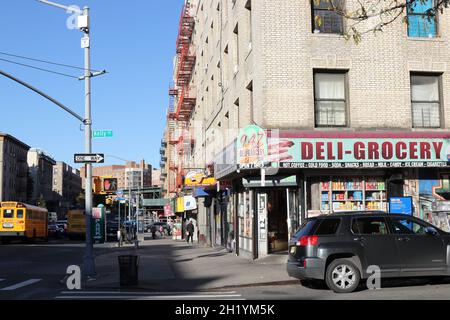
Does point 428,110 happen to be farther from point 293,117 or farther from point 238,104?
point 238,104

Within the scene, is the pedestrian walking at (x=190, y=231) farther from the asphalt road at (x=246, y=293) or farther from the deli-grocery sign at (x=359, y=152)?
the asphalt road at (x=246, y=293)

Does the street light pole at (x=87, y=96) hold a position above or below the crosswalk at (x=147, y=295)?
above

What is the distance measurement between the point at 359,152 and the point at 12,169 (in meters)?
100

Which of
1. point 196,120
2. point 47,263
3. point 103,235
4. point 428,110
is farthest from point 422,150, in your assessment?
point 103,235

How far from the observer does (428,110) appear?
1986 cm

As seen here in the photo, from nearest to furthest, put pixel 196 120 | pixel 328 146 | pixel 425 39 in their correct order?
1. pixel 328 146
2. pixel 425 39
3. pixel 196 120

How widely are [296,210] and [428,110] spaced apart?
6.13 meters

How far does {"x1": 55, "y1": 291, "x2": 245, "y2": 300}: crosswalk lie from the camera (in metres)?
12.0

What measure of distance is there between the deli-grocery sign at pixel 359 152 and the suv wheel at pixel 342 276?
6094 mm

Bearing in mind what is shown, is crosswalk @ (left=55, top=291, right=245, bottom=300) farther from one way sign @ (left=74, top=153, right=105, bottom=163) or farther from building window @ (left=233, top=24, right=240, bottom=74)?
building window @ (left=233, top=24, right=240, bottom=74)

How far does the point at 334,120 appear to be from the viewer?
63.0 ft

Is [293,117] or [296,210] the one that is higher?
[293,117]

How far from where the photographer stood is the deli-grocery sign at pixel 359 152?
17859mm

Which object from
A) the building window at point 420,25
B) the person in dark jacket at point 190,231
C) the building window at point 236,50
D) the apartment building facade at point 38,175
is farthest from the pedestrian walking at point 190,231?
the apartment building facade at point 38,175
